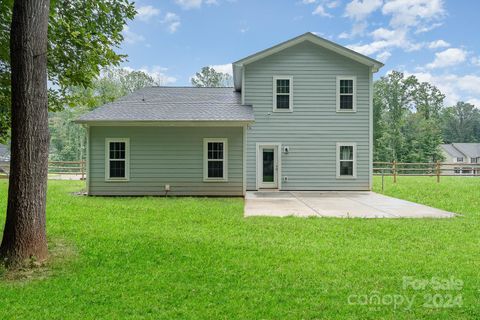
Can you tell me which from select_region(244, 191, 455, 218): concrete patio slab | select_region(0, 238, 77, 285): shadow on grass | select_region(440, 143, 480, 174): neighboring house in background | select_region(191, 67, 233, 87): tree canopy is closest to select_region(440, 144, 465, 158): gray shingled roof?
select_region(440, 143, 480, 174): neighboring house in background

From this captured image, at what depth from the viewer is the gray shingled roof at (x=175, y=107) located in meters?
12.0

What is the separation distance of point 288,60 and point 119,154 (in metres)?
7.56

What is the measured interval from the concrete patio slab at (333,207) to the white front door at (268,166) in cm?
164

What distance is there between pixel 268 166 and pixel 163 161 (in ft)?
14.0

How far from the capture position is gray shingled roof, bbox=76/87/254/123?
1205cm

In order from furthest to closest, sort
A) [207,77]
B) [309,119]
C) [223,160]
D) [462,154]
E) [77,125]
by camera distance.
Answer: [462,154] < [77,125] < [207,77] < [309,119] < [223,160]

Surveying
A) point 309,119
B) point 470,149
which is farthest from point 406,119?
point 309,119

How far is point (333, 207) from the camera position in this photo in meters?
9.77

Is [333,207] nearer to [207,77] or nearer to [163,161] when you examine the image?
[163,161]

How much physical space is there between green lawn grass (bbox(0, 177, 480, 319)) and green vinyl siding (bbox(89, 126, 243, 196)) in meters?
4.69

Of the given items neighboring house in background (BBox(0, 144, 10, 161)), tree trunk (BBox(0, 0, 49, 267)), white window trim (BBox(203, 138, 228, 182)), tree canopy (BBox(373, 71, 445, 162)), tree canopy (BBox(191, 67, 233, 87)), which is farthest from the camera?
neighboring house in background (BBox(0, 144, 10, 161))

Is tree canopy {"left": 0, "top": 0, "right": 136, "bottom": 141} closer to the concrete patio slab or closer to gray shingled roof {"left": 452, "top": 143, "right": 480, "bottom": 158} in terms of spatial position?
the concrete patio slab

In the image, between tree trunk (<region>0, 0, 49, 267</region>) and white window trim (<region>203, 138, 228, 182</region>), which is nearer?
tree trunk (<region>0, 0, 49, 267</region>)

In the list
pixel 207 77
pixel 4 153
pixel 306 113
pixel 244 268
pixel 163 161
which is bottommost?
pixel 244 268
